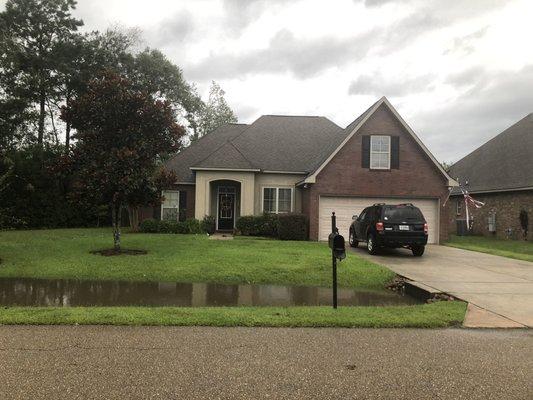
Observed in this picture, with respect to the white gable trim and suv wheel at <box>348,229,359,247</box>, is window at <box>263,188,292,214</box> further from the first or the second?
suv wheel at <box>348,229,359,247</box>

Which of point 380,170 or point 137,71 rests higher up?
point 137,71

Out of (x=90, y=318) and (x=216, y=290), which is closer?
(x=90, y=318)

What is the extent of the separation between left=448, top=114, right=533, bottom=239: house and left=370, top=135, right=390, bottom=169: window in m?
5.47

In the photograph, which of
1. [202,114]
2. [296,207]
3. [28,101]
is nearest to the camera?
[296,207]

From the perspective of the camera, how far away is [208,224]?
22219 millimetres

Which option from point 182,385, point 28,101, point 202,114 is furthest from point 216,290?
point 202,114

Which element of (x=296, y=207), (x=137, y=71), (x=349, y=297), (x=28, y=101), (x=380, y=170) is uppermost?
(x=137, y=71)

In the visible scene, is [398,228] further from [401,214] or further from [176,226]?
[176,226]

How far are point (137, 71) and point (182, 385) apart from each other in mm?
35989

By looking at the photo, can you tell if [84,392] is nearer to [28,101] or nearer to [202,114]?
[28,101]

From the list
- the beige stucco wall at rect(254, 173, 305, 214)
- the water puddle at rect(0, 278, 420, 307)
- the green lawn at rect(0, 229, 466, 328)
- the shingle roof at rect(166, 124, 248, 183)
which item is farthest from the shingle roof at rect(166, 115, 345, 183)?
the water puddle at rect(0, 278, 420, 307)

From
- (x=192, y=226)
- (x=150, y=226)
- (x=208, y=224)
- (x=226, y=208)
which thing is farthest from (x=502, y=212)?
(x=150, y=226)

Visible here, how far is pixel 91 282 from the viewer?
10242 millimetres

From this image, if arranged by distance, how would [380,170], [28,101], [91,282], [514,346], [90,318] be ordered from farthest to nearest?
[28,101] < [380,170] < [91,282] < [90,318] < [514,346]
